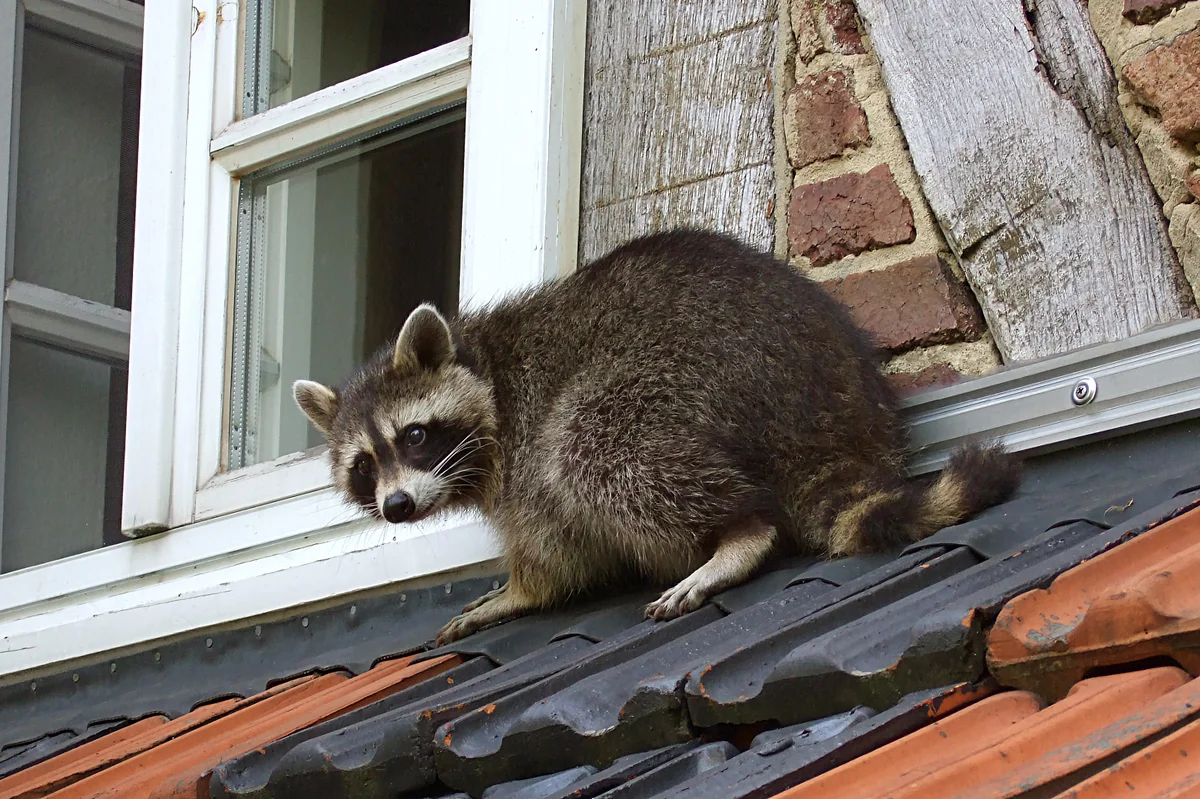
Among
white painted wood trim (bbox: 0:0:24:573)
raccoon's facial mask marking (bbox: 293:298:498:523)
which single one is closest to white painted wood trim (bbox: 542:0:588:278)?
raccoon's facial mask marking (bbox: 293:298:498:523)

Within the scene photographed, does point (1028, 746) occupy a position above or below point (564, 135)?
below

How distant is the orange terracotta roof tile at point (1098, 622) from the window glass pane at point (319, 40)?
2605 mm

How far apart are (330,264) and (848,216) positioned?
1665 mm

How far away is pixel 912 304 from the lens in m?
2.78

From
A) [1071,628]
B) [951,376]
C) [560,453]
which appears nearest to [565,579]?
[560,453]

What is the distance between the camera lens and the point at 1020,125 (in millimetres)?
2635

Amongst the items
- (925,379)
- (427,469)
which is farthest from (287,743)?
(925,379)

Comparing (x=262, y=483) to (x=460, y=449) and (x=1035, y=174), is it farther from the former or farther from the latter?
(x=1035, y=174)

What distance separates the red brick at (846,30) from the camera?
9.65 ft

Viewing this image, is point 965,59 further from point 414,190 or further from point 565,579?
point 414,190

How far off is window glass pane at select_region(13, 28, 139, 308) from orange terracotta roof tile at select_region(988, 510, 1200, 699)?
3.55 m

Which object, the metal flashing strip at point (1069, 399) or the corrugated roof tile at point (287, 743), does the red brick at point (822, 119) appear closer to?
the metal flashing strip at point (1069, 399)

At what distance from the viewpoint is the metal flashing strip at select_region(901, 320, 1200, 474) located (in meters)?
2.29

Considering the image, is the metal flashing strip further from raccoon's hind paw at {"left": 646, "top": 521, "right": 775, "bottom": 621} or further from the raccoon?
raccoon's hind paw at {"left": 646, "top": 521, "right": 775, "bottom": 621}
